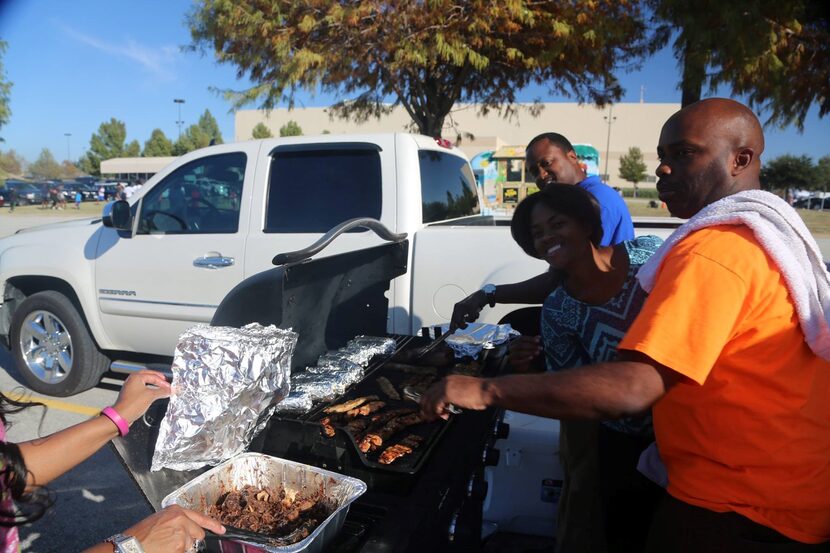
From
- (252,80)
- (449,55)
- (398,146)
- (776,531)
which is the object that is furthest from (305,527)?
(252,80)

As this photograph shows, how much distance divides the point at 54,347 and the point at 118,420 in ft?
13.9

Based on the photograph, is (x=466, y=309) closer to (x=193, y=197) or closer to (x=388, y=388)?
(x=388, y=388)

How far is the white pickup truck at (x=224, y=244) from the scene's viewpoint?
3.79m

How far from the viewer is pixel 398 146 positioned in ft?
13.6

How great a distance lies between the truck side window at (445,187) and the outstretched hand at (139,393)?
2592 mm

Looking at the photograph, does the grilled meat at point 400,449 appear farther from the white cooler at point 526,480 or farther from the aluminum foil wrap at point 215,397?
the white cooler at point 526,480

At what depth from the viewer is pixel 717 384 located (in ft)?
4.30

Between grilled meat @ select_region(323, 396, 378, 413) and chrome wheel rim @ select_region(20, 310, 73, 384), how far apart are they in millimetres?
3937

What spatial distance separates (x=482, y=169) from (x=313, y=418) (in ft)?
46.6

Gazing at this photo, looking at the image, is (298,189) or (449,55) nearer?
(298,189)

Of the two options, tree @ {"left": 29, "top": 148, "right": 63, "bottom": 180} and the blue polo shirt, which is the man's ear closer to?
the blue polo shirt

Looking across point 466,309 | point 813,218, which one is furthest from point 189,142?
point 466,309

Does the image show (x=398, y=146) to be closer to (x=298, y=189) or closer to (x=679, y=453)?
(x=298, y=189)

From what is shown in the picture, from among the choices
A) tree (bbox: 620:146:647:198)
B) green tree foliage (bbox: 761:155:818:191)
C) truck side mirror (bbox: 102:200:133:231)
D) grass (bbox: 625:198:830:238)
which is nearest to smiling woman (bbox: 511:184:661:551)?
truck side mirror (bbox: 102:200:133:231)
